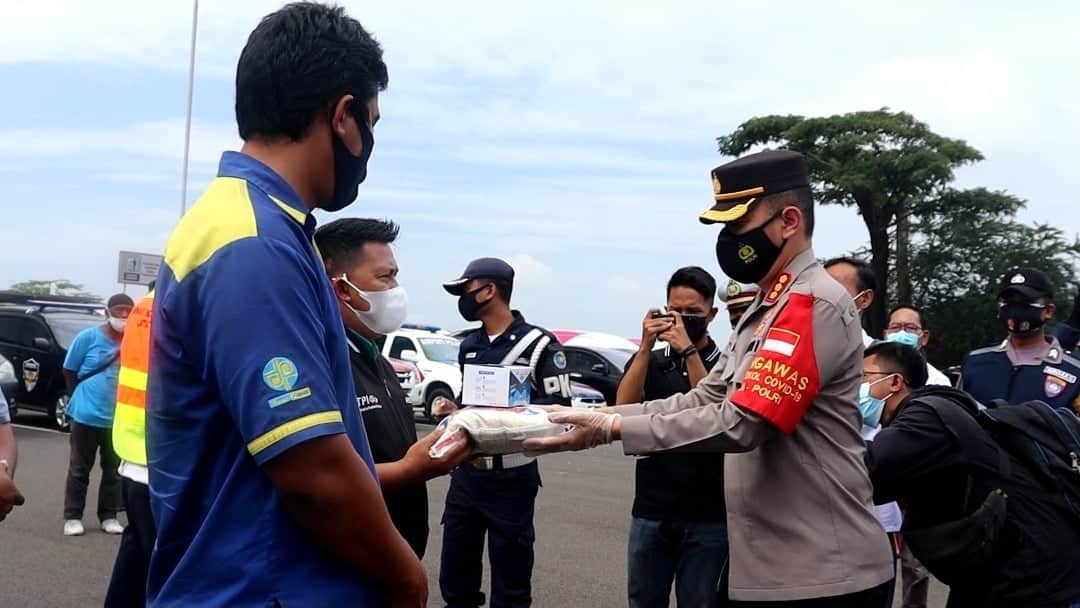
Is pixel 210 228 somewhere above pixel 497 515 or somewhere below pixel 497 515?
above

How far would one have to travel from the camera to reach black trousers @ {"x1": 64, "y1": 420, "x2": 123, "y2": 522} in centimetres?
886

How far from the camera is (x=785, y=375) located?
9.77ft

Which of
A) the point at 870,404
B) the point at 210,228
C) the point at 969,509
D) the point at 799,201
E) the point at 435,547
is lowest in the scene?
the point at 435,547

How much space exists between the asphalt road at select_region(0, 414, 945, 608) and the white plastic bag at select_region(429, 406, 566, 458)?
14.8ft

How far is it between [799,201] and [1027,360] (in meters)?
3.28

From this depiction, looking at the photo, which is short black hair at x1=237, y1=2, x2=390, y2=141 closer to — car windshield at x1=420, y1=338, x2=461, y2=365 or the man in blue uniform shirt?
the man in blue uniform shirt

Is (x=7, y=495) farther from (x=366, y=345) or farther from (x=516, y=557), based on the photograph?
(x=516, y=557)

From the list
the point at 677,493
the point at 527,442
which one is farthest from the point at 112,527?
the point at 527,442

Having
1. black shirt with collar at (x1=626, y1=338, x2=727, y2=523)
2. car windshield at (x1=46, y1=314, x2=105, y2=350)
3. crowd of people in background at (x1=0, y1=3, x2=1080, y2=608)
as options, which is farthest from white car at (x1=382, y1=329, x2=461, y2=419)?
black shirt with collar at (x1=626, y1=338, x2=727, y2=523)

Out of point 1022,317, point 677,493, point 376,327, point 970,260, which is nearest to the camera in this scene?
point 376,327

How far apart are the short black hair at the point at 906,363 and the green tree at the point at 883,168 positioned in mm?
25312

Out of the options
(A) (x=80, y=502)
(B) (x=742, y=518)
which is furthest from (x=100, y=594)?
(B) (x=742, y=518)

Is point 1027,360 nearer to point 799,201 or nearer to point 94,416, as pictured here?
point 799,201

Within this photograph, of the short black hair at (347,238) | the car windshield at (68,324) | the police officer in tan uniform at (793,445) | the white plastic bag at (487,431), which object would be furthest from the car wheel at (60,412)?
the white plastic bag at (487,431)
